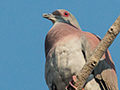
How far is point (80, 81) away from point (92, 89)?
3.21 feet

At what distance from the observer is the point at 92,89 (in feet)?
17.0

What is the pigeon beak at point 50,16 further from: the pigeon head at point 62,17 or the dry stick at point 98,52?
the dry stick at point 98,52

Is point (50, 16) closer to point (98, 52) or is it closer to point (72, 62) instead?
point (72, 62)

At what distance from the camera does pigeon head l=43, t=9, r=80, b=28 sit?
6.64 m

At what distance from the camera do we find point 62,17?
6.66 meters

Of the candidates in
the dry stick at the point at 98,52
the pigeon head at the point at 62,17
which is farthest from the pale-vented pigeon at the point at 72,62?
the dry stick at the point at 98,52

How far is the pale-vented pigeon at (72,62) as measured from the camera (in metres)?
5.21

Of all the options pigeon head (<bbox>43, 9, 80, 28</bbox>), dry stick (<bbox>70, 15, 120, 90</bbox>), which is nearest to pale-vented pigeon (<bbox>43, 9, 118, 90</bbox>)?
pigeon head (<bbox>43, 9, 80, 28</bbox>)

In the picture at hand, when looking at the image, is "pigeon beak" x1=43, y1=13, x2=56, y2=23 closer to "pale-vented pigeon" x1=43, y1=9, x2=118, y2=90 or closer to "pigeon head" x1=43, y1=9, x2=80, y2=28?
"pigeon head" x1=43, y1=9, x2=80, y2=28

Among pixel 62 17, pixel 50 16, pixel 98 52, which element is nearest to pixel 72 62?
pixel 98 52

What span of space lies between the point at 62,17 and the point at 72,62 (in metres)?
1.74

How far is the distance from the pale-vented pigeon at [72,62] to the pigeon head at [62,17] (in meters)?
0.79

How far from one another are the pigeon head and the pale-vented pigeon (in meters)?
0.79

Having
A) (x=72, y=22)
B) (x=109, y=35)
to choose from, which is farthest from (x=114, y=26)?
(x=72, y=22)
